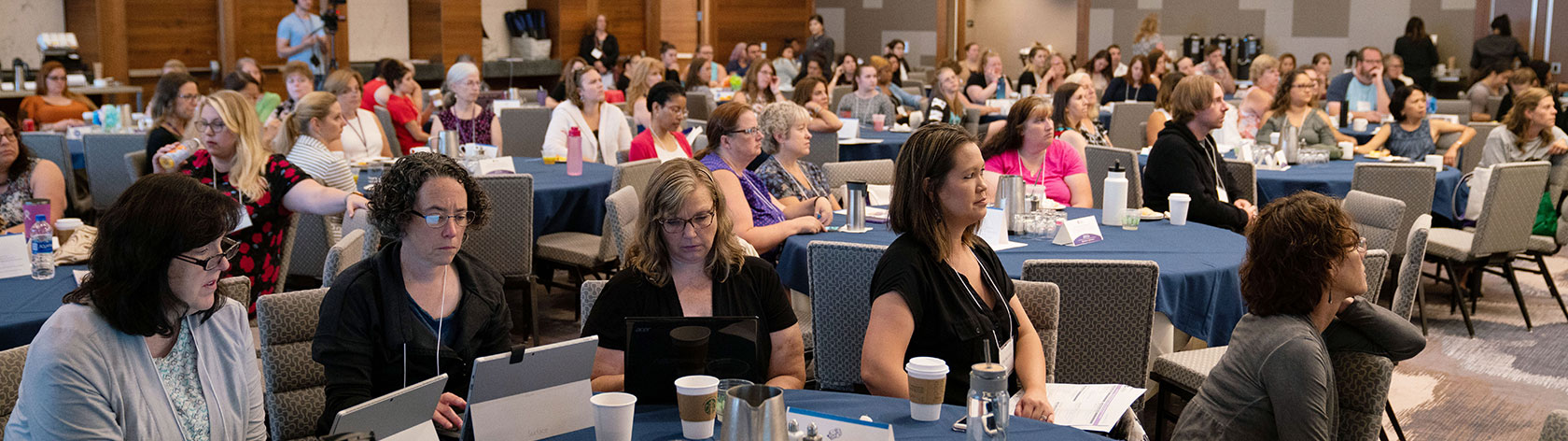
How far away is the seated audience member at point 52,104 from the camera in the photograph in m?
8.63

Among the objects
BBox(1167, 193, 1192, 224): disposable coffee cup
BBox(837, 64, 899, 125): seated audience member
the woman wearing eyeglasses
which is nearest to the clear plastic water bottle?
the woman wearing eyeglasses

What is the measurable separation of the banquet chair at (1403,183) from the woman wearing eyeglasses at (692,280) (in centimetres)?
395

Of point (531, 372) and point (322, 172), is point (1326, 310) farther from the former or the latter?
point (322, 172)

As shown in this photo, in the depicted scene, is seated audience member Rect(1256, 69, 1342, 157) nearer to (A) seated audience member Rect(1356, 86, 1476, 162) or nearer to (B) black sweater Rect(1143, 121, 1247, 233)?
(A) seated audience member Rect(1356, 86, 1476, 162)

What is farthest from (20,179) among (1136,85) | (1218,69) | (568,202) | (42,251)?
(1218,69)

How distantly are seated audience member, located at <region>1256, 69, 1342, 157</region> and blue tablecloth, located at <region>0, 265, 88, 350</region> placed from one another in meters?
6.39

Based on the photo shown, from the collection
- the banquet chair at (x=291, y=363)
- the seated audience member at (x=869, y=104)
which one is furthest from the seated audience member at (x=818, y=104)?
the banquet chair at (x=291, y=363)

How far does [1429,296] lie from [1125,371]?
4.08m

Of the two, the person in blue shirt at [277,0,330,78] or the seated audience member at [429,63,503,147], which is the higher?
Result: the person in blue shirt at [277,0,330,78]

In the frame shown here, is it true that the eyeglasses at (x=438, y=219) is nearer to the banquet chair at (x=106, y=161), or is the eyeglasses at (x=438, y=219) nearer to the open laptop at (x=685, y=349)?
the open laptop at (x=685, y=349)

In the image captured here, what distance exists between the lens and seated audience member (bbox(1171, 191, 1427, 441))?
8.04 feet

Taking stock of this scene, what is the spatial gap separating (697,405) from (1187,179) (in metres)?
3.52

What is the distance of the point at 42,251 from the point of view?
11.6 ft

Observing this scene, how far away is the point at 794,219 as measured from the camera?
446cm
